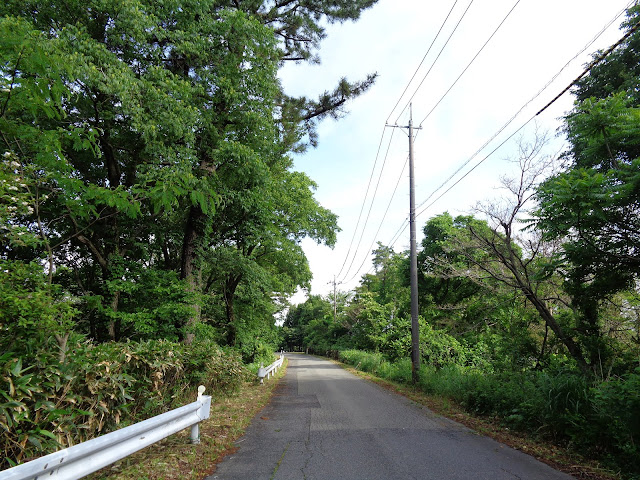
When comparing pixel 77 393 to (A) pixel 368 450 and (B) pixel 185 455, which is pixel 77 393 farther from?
(A) pixel 368 450

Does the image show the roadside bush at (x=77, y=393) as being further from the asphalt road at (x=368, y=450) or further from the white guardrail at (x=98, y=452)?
the asphalt road at (x=368, y=450)

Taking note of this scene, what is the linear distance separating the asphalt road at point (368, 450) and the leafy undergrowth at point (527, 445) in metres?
0.24

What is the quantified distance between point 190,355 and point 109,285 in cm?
373

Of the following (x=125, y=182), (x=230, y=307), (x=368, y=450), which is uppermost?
(x=125, y=182)

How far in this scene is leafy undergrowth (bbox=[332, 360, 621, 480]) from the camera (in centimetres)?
439

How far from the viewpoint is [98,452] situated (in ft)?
9.96

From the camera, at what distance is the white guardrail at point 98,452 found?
93.0 inches

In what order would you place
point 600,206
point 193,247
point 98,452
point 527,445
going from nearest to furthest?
point 98,452
point 600,206
point 527,445
point 193,247

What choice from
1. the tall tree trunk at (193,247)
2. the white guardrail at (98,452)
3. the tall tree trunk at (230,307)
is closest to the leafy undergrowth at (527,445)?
the white guardrail at (98,452)

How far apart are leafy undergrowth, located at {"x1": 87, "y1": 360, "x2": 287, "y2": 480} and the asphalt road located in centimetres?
19

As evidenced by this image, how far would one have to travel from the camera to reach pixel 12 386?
3.08 m

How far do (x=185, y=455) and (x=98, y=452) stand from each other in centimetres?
174

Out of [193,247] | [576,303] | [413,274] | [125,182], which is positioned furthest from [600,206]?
[125,182]

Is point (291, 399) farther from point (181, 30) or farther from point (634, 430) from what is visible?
point (181, 30)
